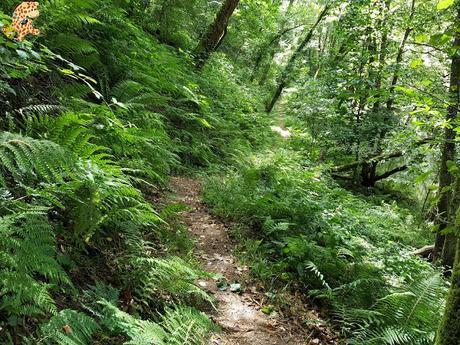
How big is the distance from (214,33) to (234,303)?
845 centimetres

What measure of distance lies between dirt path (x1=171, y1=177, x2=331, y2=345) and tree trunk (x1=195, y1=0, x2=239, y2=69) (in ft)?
21.9

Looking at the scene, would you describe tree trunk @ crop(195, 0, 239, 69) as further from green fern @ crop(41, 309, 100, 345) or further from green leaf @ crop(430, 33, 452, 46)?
green fern @ crop(41, 309, 100, 345)

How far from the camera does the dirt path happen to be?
10.4ft

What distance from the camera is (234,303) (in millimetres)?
3520

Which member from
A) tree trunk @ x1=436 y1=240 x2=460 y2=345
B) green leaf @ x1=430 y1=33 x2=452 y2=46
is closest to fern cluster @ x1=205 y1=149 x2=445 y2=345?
tree trunk @ x1=436 y1=240 x2=460 y2=345

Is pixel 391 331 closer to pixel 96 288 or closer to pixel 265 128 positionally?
pixel 96 288

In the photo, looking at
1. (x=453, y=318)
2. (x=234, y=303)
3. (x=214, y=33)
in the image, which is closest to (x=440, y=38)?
(x=453, y=318)

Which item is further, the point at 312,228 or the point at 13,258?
the point at 312,228

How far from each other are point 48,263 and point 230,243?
9.37 ft

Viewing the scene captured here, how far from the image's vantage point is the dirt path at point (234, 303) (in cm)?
318

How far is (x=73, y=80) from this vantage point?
4562 mm

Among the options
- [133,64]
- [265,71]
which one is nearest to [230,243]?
[133,64]

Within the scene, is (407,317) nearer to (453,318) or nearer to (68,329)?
(453,318)

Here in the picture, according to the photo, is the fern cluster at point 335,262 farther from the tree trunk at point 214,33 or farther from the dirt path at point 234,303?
the tree trunk at point 214,33
